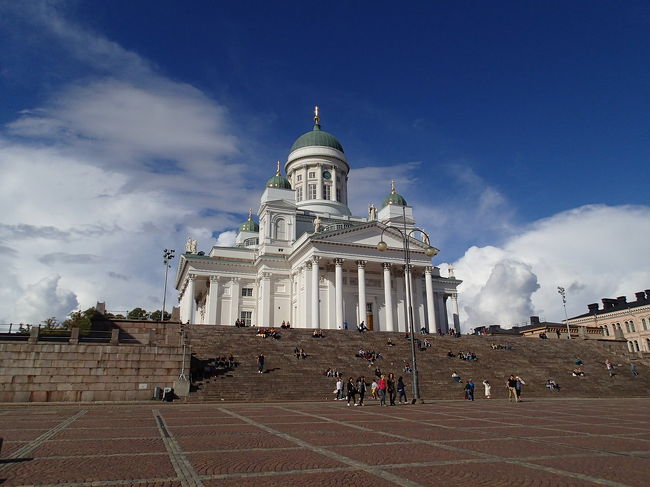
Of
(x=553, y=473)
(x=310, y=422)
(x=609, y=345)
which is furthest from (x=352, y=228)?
(x=553, y=473)

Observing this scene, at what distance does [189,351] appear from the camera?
99.1ft

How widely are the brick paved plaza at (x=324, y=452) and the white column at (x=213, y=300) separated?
132 feet

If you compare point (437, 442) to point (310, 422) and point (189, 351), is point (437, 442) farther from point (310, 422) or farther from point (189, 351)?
point (189, 351)

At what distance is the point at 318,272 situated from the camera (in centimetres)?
5222

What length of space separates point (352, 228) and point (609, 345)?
2800 cm

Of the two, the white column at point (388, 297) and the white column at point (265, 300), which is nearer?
the white column at point (388, 297)

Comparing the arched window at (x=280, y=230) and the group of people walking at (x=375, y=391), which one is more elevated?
the arched window at (x=280, y=230)

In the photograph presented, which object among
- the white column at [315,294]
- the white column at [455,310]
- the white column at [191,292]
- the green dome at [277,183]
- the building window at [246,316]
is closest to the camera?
the white column at [315,294]

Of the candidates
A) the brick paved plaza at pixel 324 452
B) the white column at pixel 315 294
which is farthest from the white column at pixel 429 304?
the brick paved plaza at pixel 324 452

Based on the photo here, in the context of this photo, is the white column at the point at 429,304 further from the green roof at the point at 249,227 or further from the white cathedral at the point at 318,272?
the green roof at the point at 249,227

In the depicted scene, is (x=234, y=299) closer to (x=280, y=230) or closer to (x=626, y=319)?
(x=280, y=230)

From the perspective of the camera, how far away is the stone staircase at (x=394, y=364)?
98.3 feet

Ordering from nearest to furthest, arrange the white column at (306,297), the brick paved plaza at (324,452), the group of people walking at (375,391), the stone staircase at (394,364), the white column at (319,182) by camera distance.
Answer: the brick paved plaza at (324,452)
the group of people walking at (375,391)
the stone staircase at (394,364)
the white column at (306,297)
the white column at (319,182)

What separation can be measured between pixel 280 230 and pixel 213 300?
11.8 meters
